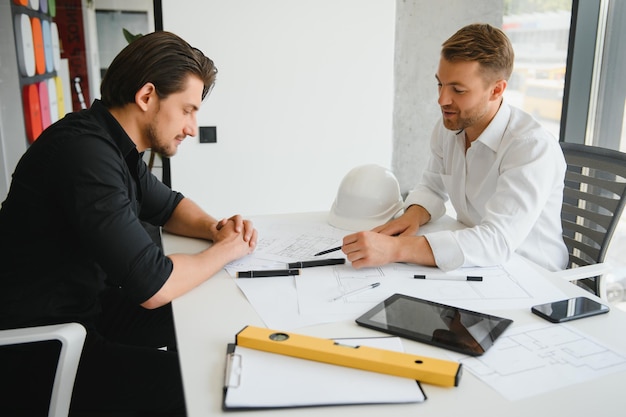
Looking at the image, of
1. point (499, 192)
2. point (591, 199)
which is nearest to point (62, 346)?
point (499, 192)

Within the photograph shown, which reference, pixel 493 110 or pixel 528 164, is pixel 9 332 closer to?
pixel 528 164

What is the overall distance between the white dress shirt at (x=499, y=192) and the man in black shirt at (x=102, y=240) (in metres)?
0.65

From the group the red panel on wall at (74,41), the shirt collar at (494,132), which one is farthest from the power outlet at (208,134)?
the shirt collar at (494,132)

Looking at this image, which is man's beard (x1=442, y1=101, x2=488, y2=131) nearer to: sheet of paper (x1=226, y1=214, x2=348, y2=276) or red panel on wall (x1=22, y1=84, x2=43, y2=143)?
sheet of paper (x1=226, y1=214, x2=348, y2=276)

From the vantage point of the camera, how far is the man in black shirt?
120 centimetres

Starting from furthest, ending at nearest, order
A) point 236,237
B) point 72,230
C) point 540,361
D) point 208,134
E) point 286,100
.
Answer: point 286,100
point 208,134
point 236,237
point 72,230
point 540,361

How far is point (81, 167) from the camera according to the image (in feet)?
3.94

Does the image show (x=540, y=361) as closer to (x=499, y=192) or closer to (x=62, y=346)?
(x=499, y=192)

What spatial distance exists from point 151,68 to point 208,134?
148 centimetres

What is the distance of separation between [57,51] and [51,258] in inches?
62.5

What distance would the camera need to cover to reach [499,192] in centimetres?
162

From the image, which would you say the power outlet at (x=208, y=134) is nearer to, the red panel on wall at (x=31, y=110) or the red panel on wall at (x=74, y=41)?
the red panel on wall at (x=74, y=41)

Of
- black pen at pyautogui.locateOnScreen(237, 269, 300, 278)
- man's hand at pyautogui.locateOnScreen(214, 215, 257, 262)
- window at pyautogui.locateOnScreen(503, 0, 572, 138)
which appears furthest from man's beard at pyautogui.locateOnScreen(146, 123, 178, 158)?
window at pyautogui.locateOnScreen(503, 0, 572, 138)

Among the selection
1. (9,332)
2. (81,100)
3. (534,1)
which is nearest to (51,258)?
(9,332)
